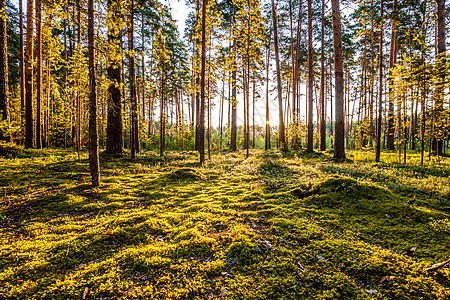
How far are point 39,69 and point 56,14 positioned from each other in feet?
27.4

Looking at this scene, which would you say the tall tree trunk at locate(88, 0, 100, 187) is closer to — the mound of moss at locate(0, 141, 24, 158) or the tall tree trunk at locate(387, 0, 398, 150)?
the mound of moss at locate(0, 141, 24, 158)

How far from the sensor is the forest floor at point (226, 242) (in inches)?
84.0

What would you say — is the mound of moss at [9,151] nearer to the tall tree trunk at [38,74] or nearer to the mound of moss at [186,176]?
the tall tree trunk at [38,74]

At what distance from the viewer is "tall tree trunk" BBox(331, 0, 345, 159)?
9.93 m

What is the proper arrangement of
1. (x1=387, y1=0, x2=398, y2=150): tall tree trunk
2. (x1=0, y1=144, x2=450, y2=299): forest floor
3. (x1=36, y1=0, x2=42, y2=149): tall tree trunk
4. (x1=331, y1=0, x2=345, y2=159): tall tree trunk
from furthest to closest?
(x1=36, y1=0, x2=42, y2=149): tall tree trunk < (x1=331, y1=0, x2=345, y2=159): tall tree trunk < (x1=387, y1=0, x2=398, y2=150): tall tree trunk < (x1=0, y1=144, x2=450, y2=299): forest floor

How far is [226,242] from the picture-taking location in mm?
3057

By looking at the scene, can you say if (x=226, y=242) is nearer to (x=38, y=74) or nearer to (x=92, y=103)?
(x=92, y=103)

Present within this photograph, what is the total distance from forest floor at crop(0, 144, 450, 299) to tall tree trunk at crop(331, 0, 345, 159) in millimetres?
5314

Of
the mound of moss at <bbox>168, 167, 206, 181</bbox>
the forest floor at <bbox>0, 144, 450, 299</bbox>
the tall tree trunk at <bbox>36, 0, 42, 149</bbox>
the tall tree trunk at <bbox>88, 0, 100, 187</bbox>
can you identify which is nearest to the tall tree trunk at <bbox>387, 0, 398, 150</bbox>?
the forest floor at <bbox>0, 144, 450, 299</bbox>

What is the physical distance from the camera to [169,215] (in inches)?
165

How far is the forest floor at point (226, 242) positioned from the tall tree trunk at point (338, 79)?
5.31 meters

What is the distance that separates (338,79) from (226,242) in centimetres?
1105

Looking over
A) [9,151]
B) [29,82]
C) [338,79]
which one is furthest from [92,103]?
[338,79]

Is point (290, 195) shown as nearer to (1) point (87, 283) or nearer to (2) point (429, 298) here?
(2) point (429, 298)
